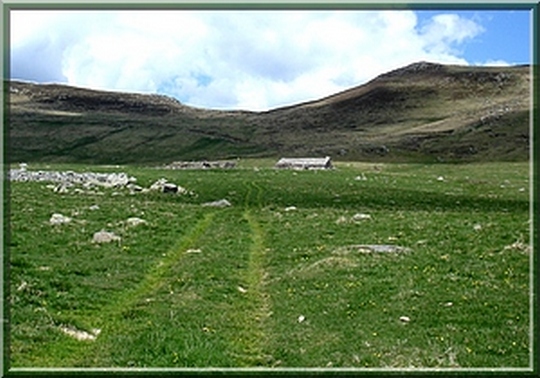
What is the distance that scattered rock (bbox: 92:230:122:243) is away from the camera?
2816 centimetres

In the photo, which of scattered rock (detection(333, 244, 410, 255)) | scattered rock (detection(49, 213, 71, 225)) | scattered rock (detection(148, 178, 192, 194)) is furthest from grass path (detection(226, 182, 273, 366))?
scattered rock (detection(148, 178, 192, 194))

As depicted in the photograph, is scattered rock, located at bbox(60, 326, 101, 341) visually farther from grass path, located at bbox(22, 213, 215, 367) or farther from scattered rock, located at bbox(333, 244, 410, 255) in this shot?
scattered rock, located at bbox(333, 244, 410, 255)

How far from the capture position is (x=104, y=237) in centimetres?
2847

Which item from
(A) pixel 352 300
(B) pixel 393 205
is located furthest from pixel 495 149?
(A) pixel 352 300

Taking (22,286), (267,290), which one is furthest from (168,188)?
(22,286)

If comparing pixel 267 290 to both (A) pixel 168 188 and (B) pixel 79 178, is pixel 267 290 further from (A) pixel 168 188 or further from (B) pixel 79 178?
(B) pixel 79 178

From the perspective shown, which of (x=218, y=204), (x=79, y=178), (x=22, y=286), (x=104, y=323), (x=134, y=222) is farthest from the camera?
(x=79, y=178)

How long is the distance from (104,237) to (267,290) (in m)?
10.4

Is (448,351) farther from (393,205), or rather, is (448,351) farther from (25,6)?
(393,205)

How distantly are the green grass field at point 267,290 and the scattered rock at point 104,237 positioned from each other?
508 mm

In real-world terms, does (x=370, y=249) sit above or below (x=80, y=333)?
above

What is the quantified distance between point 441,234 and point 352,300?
46.9 ft

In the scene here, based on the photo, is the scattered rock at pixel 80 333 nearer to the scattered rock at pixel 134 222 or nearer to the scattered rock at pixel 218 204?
the scattered rock at pixel 134 222

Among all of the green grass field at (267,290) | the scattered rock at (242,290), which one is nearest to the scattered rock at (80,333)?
the green grass field at (267,290)
